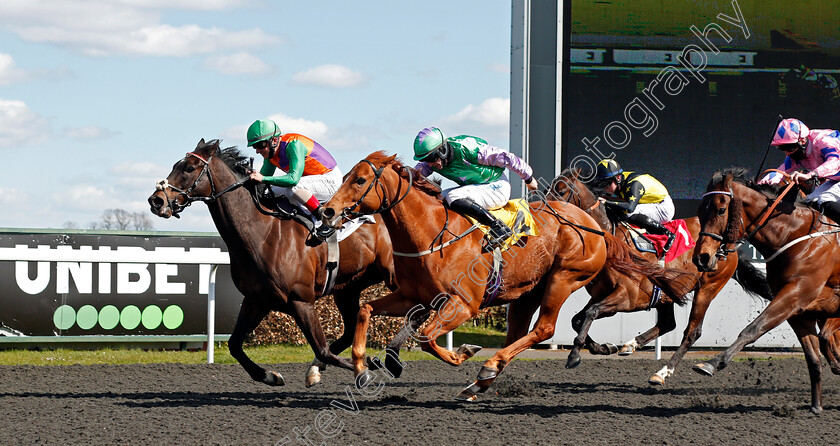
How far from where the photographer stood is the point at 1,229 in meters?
8.06

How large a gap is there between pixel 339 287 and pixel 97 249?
10.1ft

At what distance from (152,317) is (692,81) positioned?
5752 mm

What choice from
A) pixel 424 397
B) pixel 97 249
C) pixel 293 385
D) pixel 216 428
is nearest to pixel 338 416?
pixel 216 428

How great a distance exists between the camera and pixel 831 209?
562 cm

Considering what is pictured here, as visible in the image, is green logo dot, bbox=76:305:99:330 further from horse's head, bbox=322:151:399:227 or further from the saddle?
the saddle

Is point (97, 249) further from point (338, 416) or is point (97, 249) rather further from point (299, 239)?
point (338, 416)

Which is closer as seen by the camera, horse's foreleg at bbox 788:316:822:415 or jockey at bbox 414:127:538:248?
jockey at bbox 414:127:538:248

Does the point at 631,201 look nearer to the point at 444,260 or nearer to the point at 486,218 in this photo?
the point at 486,218

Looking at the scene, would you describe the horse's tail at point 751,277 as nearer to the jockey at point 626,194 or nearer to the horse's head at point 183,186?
the jockey at point 626,194

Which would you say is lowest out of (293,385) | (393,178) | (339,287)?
(293,385)

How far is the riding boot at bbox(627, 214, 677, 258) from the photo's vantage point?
7418 mm

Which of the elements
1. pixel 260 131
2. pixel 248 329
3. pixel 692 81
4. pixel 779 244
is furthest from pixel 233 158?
pixel 692 81

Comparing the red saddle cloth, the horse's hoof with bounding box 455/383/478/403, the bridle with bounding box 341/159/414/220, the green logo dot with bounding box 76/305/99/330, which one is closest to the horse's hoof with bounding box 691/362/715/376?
the horse's hoof with bounding box 455/383/478/403

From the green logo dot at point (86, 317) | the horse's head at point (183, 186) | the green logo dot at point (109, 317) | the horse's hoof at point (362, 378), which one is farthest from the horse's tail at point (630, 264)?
the green logo dot at point (86, 317)
